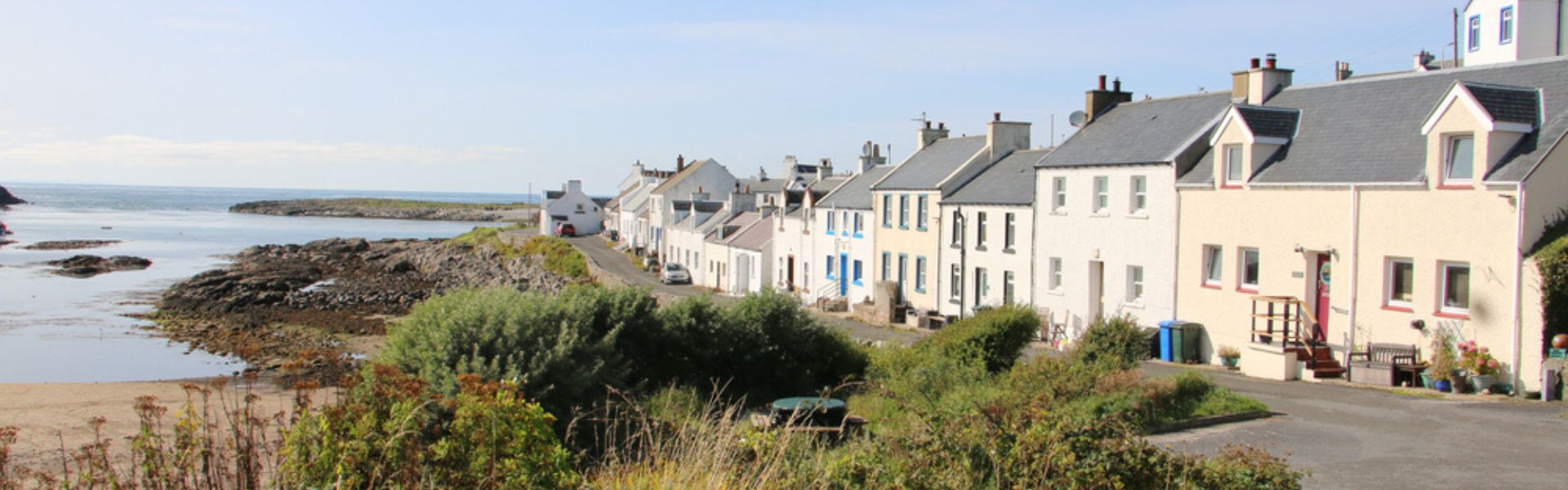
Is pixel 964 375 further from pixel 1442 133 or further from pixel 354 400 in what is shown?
pixel 354 400

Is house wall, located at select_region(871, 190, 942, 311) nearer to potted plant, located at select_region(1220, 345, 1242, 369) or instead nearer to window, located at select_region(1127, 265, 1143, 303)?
window, located at select_region(1127, 265, 1143, 303)

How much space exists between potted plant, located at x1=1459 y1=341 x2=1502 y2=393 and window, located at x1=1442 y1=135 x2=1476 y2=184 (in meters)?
3.16

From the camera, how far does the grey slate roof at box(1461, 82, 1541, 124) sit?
2016cm

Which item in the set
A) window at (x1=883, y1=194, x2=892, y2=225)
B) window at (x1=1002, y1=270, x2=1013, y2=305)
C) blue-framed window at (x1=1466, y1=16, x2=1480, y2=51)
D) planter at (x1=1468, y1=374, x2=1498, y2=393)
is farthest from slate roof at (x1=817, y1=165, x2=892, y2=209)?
planter at (x1=1468, y1=374, x2=1498, y2=393)

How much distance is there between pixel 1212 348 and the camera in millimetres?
27094

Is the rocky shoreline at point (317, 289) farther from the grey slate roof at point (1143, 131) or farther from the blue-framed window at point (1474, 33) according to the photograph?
the blue-framed window at point (1474, 33)

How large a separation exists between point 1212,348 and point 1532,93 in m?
8.99

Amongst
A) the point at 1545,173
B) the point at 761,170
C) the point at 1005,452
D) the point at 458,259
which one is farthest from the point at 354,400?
the point at 761,170

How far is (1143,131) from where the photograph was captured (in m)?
31.7

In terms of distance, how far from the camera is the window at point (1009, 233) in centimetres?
3600

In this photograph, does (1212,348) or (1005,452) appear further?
(1212,348)

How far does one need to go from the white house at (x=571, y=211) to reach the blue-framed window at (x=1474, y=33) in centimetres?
8150

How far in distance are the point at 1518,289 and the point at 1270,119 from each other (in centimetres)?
798

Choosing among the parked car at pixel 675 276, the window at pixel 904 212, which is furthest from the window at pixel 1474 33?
the parked car at pixel 675 276
